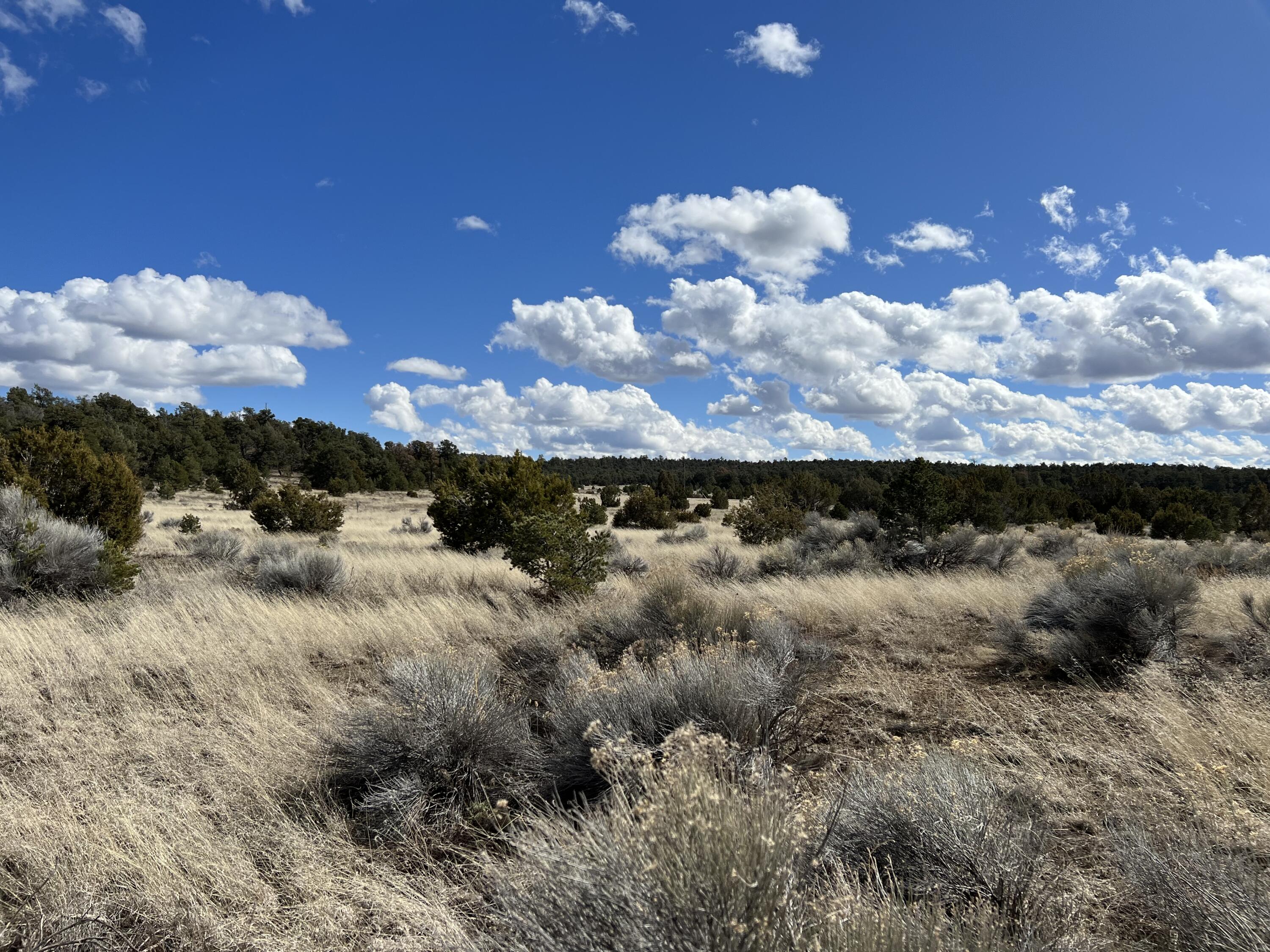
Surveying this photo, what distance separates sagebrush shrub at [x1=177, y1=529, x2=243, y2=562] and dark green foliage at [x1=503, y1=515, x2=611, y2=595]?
290 inches

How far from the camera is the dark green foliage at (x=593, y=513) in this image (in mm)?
11754

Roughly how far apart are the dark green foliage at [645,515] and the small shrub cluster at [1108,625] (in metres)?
23.7

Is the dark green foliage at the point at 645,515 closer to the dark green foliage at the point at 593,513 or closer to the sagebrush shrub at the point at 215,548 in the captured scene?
the dark green foliage at the point at 593,513

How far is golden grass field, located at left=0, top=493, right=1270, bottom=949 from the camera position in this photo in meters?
2.85

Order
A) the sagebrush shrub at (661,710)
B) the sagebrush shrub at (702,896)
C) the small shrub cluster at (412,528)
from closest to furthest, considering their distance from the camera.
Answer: the sagebrush shrub at (702,896)
the sagebrush shrub at (661,710)
the small shrub cluster at (412,528)

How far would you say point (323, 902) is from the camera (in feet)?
9.31

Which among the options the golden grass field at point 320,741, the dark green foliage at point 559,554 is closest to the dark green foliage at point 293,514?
the golden grass field at point 320,741

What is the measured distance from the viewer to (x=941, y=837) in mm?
2588

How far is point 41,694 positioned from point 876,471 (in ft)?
221

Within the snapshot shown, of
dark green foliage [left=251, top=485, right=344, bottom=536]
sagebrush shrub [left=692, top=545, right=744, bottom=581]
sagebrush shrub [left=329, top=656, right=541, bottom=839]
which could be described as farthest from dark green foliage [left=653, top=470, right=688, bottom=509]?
sagebrush shrub [left=329, top=656, right=541, bottom=839]

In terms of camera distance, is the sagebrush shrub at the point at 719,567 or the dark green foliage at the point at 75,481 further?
the sagebrush shrub at the point at 719,567

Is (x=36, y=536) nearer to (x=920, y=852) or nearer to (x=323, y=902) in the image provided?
(x=323, y=902)

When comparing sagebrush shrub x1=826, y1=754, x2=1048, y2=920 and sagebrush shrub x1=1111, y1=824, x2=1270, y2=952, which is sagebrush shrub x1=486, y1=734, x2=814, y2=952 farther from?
sagebrush shrub x1=1111, y1=824, x2=1270, y2=952

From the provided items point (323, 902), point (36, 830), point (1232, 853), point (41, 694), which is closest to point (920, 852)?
point (1232, 853)
